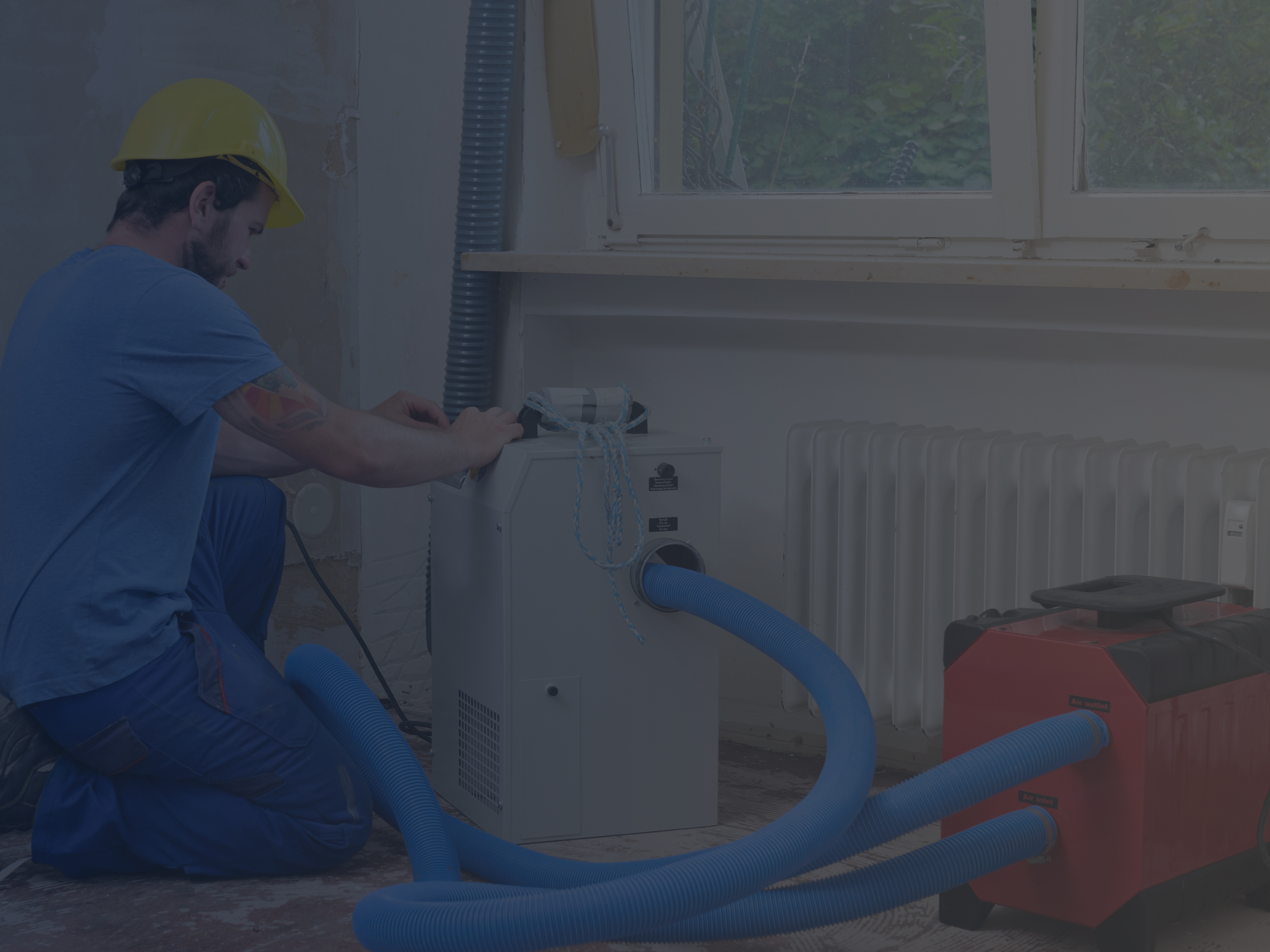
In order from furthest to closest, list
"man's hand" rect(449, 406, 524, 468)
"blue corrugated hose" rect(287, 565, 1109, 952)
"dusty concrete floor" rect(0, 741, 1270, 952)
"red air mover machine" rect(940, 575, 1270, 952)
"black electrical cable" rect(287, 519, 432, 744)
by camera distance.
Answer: "black electrical cable" rect(287, 519, 432, 744), "man's hand" rect(449, 406, 524, 468), "dusty concrete floor" rect(0, 741, 1270, 952), "red air mover machine" rect(940, 575, 1270, 952), "blue corrugated hose" rect(287, 565, 1109, 952)

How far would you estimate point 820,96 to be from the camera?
2395mm

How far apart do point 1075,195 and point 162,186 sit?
4.70ft

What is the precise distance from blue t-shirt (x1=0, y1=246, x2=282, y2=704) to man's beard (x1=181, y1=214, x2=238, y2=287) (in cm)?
13

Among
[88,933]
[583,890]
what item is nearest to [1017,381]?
[583,890]

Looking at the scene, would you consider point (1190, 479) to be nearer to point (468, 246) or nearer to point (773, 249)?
point (773, 249)

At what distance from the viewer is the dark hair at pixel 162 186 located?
1.84 meters

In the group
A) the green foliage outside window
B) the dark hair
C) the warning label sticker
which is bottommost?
the warning label sticker

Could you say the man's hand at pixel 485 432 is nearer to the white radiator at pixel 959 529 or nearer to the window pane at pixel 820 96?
the white radiator at pixel 959 529

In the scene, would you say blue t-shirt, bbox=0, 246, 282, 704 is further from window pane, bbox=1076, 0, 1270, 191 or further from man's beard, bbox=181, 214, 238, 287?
window pane, bbox=1076, 0, 1270, 191

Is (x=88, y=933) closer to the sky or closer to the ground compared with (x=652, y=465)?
closer to the ground

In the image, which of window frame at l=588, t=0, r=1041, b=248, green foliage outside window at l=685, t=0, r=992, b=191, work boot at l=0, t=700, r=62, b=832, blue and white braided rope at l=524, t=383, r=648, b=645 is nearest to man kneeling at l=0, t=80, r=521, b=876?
work boot at l=0, t=700, r=62, b=832

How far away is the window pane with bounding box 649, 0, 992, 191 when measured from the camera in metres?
2.22

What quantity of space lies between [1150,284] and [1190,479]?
291 mm

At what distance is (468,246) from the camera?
2605 mm
